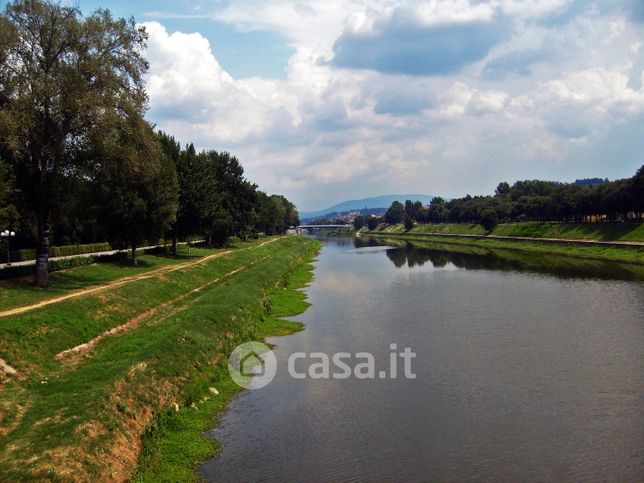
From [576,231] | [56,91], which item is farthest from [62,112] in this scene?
[576,231]

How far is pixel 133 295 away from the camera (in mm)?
37125

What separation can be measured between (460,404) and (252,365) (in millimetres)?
11647

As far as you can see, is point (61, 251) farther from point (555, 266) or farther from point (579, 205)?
point (579, 205)

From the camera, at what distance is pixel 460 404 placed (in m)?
22.0

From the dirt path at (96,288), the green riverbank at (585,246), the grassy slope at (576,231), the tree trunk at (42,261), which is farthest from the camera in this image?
the grassy slope at (576,231)

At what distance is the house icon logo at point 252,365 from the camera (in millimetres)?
26000

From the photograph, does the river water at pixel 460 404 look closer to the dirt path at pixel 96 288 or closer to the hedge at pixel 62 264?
the dirt path at pixel 96 288

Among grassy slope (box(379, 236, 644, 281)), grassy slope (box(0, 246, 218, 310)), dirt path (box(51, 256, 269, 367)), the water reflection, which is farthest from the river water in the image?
grassy slope (box(379, 236, 644, 281))

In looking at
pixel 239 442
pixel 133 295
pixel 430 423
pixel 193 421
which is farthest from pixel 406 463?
pixel 133 295

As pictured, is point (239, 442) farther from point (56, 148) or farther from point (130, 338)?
point (56, 148)

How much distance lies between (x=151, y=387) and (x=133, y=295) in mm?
16904

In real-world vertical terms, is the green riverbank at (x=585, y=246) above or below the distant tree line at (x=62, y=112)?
below

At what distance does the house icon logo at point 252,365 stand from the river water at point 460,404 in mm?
655

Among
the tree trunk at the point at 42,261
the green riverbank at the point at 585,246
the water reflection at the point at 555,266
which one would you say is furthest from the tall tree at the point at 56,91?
the green riverbank at the point at 585,246
